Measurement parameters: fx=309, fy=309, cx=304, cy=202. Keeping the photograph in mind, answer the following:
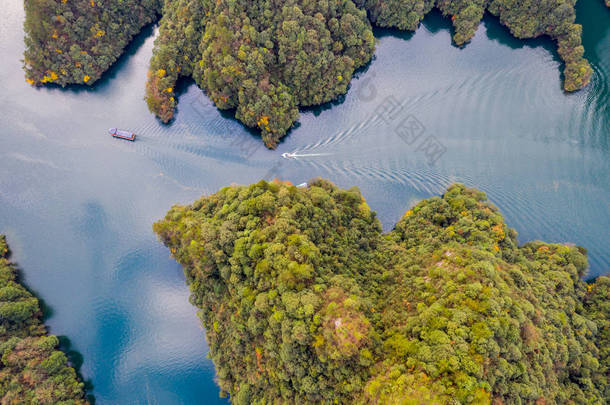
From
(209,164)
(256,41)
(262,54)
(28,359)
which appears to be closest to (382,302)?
(209,164)

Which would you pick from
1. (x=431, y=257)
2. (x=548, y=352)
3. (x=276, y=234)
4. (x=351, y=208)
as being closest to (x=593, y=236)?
(x=548, y=352)

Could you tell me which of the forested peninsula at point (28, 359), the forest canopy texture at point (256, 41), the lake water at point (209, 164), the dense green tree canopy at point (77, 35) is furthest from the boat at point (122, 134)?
the forested peninsula at point (28, 359)

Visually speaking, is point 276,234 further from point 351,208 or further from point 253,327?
point 351,208

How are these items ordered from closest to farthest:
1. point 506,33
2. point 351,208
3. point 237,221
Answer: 1. point 237,221
2. point 351,208
3. point 506,33

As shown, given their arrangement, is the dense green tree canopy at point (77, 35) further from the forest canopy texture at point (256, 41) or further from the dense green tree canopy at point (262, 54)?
the dense green tree canopy at point (262, 54)

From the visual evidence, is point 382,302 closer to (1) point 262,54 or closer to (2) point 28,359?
(1) point 262,54
